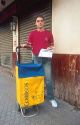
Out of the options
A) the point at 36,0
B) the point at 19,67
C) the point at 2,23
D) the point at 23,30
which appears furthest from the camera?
the point at 2,23

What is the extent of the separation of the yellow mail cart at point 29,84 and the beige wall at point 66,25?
1.11m

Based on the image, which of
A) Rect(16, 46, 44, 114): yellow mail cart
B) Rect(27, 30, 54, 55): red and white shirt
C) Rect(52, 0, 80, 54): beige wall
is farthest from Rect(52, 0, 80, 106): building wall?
Rect(16, 46, 44, 114): yellow mail cart

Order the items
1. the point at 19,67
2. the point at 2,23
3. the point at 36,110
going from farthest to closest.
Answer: the point at 2,23 → the point at 36,110 → the point at 19,67

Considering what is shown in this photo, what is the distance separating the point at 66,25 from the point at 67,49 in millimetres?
546

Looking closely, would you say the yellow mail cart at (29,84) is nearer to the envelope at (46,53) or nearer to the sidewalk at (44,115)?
the sidewalk at (44,115)

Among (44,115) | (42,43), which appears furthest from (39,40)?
(44,115)

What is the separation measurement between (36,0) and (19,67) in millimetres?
3332

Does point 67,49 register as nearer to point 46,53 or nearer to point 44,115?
point 46,53

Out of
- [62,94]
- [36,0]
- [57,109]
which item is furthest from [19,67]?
[36,0]

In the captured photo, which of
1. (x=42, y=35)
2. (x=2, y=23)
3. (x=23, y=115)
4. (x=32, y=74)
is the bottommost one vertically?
(x=23, y=115)

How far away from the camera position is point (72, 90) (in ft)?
19.2

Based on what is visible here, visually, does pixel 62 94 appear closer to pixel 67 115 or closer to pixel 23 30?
pixel 67 115

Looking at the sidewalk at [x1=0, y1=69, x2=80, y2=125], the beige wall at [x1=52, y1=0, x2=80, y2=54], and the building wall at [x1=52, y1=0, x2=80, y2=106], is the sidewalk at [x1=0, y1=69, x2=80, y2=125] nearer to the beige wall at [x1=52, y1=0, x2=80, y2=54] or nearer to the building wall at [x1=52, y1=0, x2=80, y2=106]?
the building wall at [x1=52, y1=0, x2=80, y2=106]

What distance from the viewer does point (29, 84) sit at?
515cm
